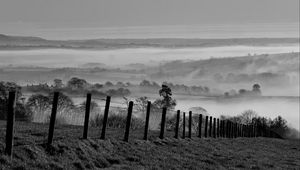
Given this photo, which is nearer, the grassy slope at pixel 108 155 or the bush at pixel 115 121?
the grassy slope at pixel 108 155

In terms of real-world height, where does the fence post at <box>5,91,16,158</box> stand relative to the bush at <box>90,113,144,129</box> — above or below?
below

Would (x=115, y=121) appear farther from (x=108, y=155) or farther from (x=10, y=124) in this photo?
(x=10, y=124)

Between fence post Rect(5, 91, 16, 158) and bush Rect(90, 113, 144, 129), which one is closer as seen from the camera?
fence post Rect(5, 91, 16, 158)

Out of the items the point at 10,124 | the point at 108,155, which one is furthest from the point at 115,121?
the point at 10,124

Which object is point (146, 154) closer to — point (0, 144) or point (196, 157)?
point (196, 157)

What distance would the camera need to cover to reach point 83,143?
64.7 feet

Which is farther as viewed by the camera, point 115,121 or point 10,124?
point 115,121

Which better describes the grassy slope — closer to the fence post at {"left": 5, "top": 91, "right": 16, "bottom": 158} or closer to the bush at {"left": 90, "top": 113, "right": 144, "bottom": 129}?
the fence post at {"left": 5, "top": 91, "right": 16, "bottom": 158}

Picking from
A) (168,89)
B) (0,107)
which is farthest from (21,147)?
(168,89)

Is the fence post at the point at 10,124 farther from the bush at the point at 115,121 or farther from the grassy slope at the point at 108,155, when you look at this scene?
the bush at the point at 115,121

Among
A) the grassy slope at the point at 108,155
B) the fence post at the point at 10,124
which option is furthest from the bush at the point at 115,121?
the fence post at the point at 10,124

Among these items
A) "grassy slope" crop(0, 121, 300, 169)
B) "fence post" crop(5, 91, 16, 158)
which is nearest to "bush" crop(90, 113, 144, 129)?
"grassy slope" crop(0, 121, 300, 169)

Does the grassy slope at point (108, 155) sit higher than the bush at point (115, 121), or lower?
lower

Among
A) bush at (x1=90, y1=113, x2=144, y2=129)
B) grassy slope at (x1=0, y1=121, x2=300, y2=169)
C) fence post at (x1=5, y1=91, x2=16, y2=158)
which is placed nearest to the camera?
fence post at (x1=5, y1=91, x2=16, y2=158)
